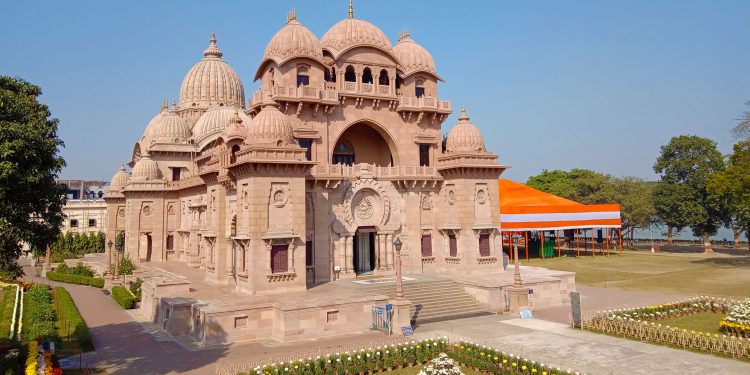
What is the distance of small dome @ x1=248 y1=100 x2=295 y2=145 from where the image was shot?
2841 cm

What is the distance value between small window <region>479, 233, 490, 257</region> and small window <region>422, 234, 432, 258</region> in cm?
372

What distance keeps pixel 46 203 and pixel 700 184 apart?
6758cm

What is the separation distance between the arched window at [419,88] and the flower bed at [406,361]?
2256 centimetres

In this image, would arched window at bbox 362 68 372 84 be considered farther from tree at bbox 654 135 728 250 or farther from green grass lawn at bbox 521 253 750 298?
tree at bbox 654 135 728 250

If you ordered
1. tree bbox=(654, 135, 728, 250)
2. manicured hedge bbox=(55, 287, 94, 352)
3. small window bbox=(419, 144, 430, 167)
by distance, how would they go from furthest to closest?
tree bbox=(654, 135, 728, 250), small window bbox=(419, 144, 430, 167), manicured hedge bbox=(55, 287, 94, 352)

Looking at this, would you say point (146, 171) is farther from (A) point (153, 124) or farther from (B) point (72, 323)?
(B) point (72, 323)

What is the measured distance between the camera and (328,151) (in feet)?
114

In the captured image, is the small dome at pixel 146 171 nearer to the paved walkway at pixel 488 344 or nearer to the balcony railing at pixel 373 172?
the paved walkway at pixel 488 344

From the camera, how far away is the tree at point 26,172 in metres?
15.2

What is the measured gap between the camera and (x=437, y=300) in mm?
28906

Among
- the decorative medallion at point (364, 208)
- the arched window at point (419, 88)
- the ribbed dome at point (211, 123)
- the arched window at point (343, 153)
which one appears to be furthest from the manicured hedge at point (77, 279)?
the arched window at point (419, 88)

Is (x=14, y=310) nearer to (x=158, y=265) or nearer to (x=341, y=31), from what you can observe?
(x=158, y=265)

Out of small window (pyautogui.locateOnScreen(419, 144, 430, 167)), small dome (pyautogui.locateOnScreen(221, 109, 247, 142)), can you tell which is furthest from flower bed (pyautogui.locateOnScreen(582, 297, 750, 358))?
small dome (pyautogui.locateOnScreen(221, 109, 247, 142))

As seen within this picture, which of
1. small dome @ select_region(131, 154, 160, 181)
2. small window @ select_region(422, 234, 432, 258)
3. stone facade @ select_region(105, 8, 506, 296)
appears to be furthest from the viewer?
small dome @ select_region(131, 154, 160, 181)
